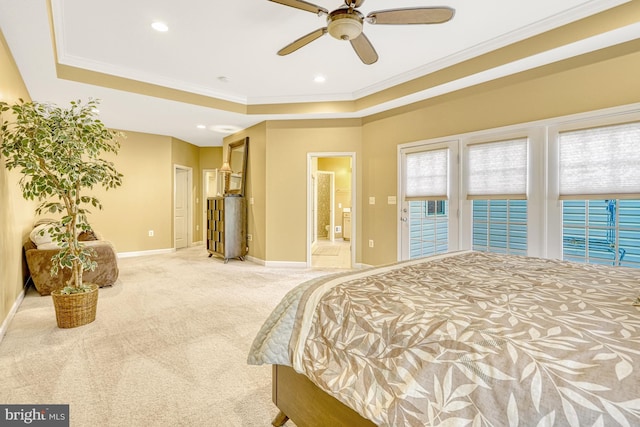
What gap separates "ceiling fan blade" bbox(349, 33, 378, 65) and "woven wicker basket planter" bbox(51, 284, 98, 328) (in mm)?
3194

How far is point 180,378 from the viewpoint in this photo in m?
1.92

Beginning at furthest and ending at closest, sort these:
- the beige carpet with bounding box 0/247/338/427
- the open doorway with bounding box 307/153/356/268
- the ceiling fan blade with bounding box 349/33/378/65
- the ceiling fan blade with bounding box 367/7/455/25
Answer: the open doorway with bounding box 307/153/356/268 < the ceiling fan blade with bounding box 349/33/378/65 < the ceiling fan blade with bounding box 367/7/455/25 < the beige carpet with bounding box 0/247/338/427

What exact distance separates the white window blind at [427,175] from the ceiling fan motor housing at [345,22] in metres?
2.31

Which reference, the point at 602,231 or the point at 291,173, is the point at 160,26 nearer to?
the point at 291,173

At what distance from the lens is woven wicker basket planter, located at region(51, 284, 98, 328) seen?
2635 mm

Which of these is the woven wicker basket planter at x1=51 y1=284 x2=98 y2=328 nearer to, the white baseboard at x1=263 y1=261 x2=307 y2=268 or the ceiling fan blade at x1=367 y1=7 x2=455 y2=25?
the white baseboard at x1=263 y1=261 x2=307 y2=268

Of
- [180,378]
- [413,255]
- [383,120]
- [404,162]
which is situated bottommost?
[180,378]

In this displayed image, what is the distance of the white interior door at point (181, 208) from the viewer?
24.1 feet

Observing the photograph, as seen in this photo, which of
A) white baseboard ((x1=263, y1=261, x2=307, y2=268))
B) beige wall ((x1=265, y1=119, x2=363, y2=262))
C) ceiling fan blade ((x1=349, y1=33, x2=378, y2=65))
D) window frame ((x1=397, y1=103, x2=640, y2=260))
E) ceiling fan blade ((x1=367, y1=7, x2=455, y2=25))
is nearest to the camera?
ceiling fan blade ((x1=367, y1=7, x2=455, y2=25))

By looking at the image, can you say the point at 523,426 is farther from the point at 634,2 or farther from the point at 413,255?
the point at 413,255

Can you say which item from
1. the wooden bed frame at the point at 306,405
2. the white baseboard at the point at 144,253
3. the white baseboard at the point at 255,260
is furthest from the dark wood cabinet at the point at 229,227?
the wooden bed frame at the point at 306,405

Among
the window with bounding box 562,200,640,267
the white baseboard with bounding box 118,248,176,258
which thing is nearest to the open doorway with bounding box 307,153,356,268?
the white baseboard with bounding box 118,248,176,258

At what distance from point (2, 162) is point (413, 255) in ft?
14.9

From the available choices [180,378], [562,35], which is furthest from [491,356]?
[562,35]
